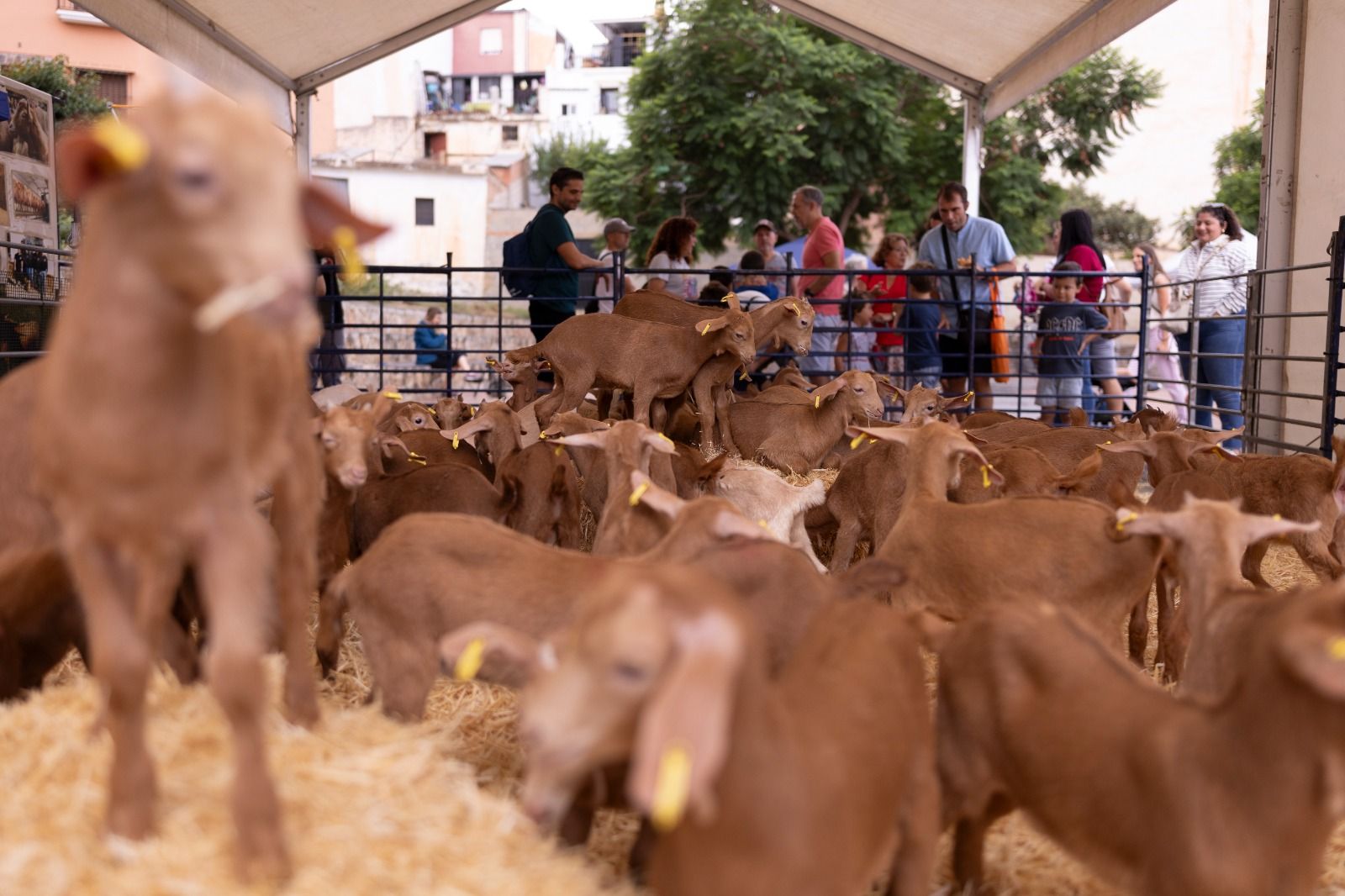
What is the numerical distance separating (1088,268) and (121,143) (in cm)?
1030

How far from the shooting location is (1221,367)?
36.4 ft

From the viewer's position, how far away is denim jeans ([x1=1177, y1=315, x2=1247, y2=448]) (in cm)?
1084

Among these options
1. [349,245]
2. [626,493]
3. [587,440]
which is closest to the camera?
[349,245]

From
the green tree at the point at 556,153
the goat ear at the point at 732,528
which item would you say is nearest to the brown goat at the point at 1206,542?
the goat ear at the point at 732,528

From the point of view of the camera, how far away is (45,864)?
8.46ft

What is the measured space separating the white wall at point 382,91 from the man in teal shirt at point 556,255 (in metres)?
37.8

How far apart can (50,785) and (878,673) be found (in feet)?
6.41

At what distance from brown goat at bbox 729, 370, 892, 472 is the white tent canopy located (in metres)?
3.96

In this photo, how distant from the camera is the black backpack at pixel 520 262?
10281 mm

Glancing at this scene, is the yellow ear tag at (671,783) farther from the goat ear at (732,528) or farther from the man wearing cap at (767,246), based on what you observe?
the man wearing cap at (767,246)

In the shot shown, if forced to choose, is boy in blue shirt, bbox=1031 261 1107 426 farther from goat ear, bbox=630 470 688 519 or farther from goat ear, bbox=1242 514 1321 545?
goat ear, bbox=630 470 688 519

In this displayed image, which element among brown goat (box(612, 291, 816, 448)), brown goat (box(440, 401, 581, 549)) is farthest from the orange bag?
brown goat (box(440, 401, 581, 549))

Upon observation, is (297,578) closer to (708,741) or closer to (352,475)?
(708,741)

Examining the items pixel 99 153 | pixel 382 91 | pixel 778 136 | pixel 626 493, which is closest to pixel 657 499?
pixel 626 493
